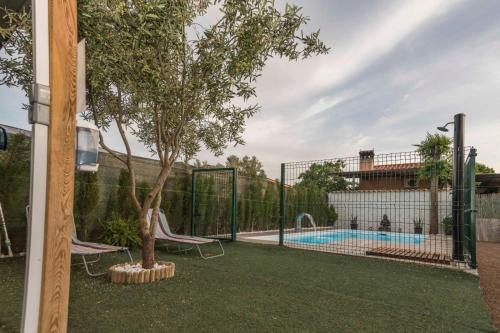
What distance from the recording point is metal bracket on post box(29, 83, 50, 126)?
1.28 meters

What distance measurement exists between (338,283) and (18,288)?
3724mm

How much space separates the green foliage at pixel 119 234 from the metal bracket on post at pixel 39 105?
5.41 metres

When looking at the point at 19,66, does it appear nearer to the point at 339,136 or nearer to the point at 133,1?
the point at 133,1

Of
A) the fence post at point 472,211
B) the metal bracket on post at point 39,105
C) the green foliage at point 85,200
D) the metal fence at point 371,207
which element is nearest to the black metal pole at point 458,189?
the fence post at point 472,211

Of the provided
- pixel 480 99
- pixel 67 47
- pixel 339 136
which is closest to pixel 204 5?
pixel 67 47

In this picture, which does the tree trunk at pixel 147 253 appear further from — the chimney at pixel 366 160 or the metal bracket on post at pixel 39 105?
the chimney at pixel 366 160

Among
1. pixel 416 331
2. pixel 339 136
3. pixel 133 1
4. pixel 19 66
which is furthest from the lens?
pixel 339 136

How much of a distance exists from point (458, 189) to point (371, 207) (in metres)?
6.55

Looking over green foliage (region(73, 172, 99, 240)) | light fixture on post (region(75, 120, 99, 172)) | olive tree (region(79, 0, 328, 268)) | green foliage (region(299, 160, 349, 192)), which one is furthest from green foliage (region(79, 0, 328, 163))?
green foliage (region(299, 160, 349, 192))

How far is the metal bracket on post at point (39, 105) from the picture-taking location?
50.4 inches

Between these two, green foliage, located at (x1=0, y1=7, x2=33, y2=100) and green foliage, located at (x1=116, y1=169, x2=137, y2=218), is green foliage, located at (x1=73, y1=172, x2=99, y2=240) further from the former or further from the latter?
green foliage, located at (x1=0, y1=7, x2=33, y2=100)

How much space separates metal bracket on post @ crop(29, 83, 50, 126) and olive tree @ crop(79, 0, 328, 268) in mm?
1891

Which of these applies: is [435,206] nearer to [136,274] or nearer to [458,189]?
[458,189]

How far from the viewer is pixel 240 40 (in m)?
3.69
